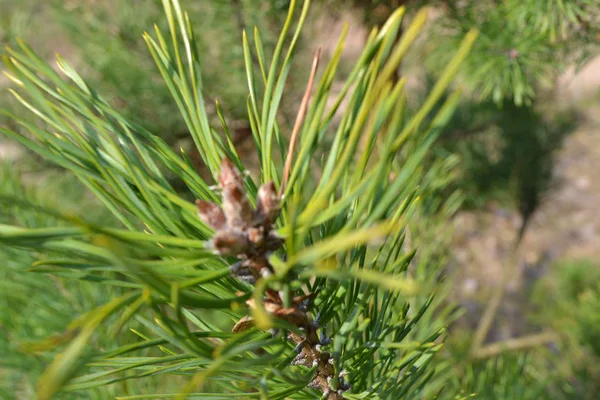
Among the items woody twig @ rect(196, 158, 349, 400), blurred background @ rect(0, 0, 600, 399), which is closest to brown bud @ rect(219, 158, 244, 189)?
woody twig @ rect(196, 158, 349, 400)

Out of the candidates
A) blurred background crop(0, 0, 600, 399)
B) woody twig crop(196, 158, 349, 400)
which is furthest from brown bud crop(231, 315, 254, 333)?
blurred background crop(0, 0, 600, 399)

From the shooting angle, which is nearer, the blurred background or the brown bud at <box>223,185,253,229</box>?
the brown bud at <box>223,185,253,229</box>

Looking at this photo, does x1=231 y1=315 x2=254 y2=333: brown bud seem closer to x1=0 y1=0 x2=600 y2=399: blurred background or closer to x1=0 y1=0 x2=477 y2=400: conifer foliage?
x1=0 y1=0 x2=477 y2=400: conifer foliage

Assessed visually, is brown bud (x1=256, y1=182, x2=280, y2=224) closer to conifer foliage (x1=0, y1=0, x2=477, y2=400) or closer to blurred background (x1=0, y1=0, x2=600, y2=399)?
conifer foliage (x1=0, y1=0, x2=477, y2=400)

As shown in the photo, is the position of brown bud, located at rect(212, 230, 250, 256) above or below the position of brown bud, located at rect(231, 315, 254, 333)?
above

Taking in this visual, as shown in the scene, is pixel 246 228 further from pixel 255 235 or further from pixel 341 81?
pixel 341 81

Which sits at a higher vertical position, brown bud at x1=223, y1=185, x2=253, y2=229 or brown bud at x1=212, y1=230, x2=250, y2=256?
brown bud at x1=223, y1=185, x2=253, y2=229

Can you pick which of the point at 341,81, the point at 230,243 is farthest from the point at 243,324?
the point at 341,81
